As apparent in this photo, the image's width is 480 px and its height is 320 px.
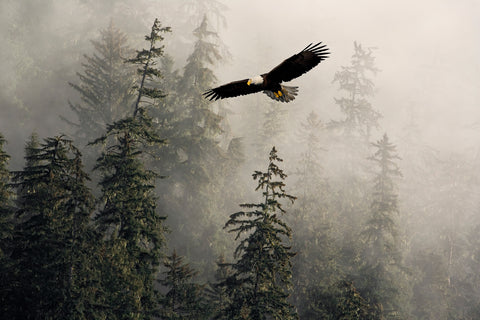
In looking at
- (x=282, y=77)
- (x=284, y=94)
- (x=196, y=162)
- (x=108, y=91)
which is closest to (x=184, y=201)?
(x=196, y=162)

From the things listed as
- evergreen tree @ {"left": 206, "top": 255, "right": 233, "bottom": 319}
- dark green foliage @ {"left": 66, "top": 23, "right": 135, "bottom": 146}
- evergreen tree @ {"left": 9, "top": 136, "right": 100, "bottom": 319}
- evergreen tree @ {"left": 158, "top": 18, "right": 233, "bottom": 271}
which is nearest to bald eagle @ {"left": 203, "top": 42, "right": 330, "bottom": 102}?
evergreen tree @ {"left": 9, "top": 136, "right": 100, "bottom": 319}

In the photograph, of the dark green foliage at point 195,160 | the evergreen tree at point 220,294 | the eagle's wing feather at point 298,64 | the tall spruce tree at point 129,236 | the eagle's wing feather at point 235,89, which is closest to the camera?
the eagle's wing feather at point 298,64

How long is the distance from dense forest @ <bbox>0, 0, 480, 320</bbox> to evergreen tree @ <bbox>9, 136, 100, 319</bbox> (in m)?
0.05

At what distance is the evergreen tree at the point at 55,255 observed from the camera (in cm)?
979

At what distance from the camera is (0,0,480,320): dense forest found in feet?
34.2

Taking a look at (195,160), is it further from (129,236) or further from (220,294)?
(129,236)

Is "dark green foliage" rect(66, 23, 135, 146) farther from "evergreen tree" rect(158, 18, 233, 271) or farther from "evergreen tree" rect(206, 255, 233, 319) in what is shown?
"evergreen tree" rect(206, 255, 233, 319)

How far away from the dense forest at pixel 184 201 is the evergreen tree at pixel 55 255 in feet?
0.16

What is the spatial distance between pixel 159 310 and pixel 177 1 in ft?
199

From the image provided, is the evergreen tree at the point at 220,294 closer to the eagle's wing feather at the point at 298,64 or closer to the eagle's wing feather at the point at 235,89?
the eagle's wing feather at the point at 235,89

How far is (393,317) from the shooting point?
63.2 feet

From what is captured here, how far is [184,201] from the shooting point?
2997 cm

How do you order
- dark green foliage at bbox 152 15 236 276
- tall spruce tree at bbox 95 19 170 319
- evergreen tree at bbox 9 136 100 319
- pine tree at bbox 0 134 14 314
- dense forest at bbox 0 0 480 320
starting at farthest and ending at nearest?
dark green foliage at bbox 152 15 236 276, dense forest at bbox 0 0 480 320, tall spruce tree at bbox 95 19 170 319, pine tree at bbox 0 134 14 314, evergreen tree at bbox 9 136 100 319

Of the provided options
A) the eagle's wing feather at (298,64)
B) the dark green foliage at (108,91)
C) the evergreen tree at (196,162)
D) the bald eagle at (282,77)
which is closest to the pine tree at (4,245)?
the bald eagle at (282,77)
